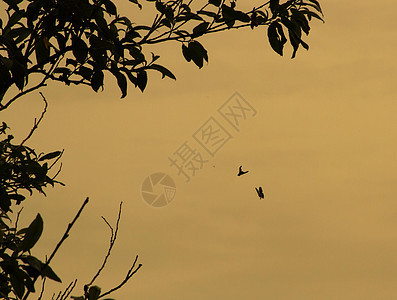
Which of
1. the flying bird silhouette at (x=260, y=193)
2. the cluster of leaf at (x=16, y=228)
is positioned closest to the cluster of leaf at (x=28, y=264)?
the cluster of leaf at (x=16, y=228)

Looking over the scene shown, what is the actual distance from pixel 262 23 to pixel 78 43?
138 cm

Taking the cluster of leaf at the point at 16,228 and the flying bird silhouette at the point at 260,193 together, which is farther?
the flying bird silhouette at the point at 260,193

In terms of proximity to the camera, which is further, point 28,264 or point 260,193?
point 260,193

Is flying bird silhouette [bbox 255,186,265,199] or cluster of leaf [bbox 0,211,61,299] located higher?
flying bird silhouette [bbox 255,186,265,199]

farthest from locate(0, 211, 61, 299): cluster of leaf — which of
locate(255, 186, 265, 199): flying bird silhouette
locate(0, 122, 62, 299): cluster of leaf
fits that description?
locate(255, 186, 265, 199): flying bird silhouette

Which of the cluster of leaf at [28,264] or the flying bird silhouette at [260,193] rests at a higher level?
the flying bird silhouette at [260,193]

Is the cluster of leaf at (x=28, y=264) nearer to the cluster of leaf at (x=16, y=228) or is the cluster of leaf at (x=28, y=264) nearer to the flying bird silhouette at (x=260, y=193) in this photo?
the cluster of leaf at (x=16, y=228)

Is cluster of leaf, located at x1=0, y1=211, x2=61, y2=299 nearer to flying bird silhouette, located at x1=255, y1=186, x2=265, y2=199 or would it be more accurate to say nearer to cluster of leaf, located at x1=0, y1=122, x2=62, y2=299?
cluster of leaf, located at x1=0, y1=122, x2=62, y2=299

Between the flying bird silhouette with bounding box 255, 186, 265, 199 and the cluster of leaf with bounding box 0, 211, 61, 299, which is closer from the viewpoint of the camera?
the cluster of leaf with bounding box 0, 211, 61, 299

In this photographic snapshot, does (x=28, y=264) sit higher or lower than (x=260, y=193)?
lower

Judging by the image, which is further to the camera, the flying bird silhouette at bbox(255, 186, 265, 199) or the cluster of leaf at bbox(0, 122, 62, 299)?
the flying bird silhouette at bbox(255, 186, 265, 199)

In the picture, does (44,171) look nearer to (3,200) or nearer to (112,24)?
(3,200)

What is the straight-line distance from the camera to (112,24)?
519 cm

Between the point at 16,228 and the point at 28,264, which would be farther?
the point at 16,228
